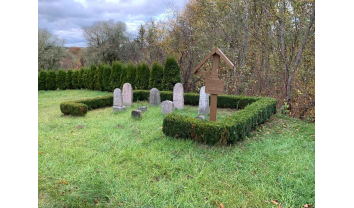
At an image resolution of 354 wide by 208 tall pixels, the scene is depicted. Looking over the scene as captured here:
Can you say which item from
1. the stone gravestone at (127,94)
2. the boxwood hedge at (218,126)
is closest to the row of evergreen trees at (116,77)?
the stone gravestone at (127,94)

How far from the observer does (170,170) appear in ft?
11.3

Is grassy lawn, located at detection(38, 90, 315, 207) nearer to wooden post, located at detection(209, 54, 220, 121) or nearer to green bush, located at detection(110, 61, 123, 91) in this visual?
wooden post, located at detection(209, 54, 220, 121)

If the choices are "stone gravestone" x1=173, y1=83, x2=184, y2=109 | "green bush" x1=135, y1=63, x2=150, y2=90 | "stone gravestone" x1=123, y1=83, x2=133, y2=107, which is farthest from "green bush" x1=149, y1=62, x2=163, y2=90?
"stone gravestone" x1=173, y1=83, x2=184, y2=109

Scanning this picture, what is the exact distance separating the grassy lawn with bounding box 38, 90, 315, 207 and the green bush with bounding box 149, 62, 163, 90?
7.06 metres

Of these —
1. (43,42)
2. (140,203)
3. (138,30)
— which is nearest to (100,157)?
(140,203)

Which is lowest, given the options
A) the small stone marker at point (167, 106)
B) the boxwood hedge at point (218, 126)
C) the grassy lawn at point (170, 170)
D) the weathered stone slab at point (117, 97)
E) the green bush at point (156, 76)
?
the grassy lawn at point (170, 170)

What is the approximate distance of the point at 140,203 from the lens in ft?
8.63

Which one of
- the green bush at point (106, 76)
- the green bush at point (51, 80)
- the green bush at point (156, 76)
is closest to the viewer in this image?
the green bush at point (156, 76)

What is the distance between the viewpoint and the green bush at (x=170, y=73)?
1159 cm

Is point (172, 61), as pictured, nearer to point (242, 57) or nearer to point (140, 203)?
point (242, 57)

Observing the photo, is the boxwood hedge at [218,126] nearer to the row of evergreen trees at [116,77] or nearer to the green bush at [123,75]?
the row of evergreen trees at [116,77]

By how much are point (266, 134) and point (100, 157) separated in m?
3.87

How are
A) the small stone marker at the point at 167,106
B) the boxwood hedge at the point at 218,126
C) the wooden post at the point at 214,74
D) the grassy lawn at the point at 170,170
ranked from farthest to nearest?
the small stone marker at the point at 167,106 < the wooden post at the point at 214,74 < the boxwood hedge at the point at 218,126 < the grassy lawn at the point at 170,170

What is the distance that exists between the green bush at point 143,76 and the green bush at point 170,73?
156 cm
